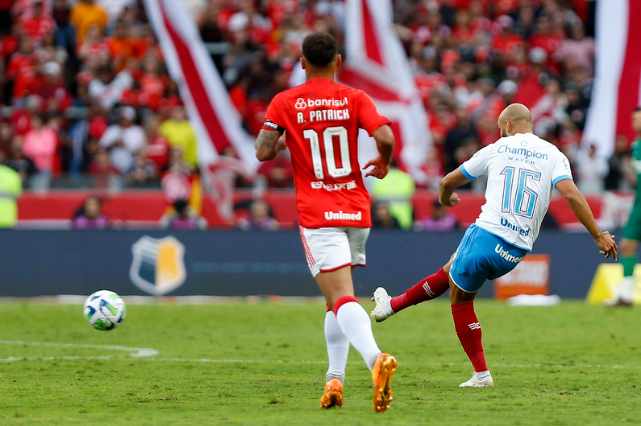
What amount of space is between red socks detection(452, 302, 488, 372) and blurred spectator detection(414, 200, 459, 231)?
931cm

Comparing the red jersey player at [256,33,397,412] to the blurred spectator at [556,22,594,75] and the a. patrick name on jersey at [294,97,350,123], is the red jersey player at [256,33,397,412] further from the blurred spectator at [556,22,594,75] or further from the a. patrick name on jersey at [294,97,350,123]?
the blurred spectator at [556,22,594,75]

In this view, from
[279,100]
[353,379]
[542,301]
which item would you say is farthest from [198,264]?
[279,100]

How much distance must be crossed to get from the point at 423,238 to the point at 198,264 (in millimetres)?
3477

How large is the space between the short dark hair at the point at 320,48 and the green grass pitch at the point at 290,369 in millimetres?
2216

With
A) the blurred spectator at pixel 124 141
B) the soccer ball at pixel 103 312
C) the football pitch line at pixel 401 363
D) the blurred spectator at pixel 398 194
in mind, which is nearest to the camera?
the football pitch line at pixel 401 363

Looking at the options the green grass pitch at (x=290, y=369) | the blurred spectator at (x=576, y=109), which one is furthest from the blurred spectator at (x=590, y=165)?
the green grass pitch at (x=290, y=369)

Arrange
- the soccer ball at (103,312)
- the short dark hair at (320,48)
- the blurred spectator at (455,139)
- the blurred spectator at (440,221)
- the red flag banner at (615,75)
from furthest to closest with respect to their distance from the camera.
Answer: the red flag banner at (615,75) < the blurred spectator at (455,139) < the blurred spectator at (440,221) < the soccer ball at (103,312) < the short dark hair at (320,48)

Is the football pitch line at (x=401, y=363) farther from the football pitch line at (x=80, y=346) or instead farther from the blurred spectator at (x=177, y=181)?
the blurred spectator at (x=177, y=181)

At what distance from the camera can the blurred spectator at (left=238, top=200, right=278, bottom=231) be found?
17688 mm

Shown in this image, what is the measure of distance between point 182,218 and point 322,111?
1122 centimetres

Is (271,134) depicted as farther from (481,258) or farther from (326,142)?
(481,258)

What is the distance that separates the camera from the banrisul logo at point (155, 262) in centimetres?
1667

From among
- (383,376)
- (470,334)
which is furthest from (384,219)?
(383,376)

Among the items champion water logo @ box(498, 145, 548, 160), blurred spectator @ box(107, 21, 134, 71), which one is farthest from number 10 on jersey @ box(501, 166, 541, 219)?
blurred spectator @ box(107, 21, 134, 71)
